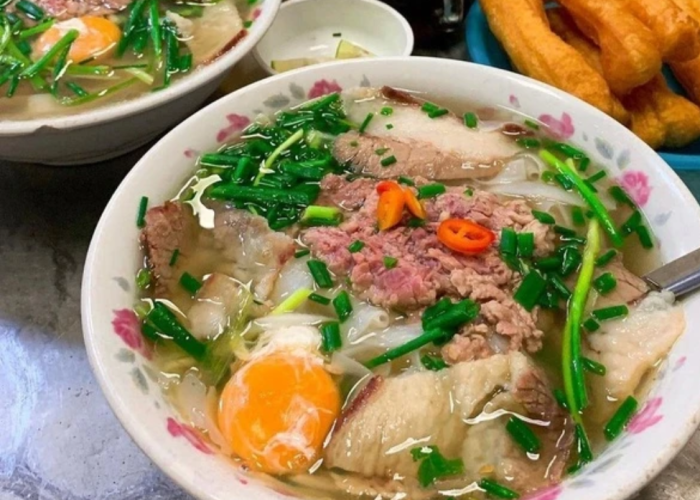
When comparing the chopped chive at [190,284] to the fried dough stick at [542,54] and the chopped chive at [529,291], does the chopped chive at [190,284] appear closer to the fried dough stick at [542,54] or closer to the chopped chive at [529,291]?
the chopped chive at [529,291]

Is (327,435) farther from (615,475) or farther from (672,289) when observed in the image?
(672,289)

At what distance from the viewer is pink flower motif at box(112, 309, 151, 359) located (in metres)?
1.35

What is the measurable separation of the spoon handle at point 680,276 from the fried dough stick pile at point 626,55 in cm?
74

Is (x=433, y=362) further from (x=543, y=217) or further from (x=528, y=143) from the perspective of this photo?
(x=528, y=143)

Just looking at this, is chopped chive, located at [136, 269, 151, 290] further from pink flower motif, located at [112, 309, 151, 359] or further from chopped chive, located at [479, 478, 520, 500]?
chopped chive, located at [479, 478, 520, 500]

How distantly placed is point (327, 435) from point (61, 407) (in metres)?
0.80

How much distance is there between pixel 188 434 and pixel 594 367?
80 cm

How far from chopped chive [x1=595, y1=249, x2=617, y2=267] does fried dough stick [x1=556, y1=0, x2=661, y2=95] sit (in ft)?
2.42

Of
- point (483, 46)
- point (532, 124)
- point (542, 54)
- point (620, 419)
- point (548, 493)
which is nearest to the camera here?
point (548, 493)

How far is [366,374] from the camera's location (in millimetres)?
1387

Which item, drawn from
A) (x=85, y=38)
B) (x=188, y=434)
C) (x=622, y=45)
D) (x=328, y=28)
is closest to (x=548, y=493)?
(x=188, y=434)

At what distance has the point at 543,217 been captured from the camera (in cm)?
160

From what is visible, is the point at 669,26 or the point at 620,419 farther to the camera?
the point at 669,26

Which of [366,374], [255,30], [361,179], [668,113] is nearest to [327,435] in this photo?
[366,374]
